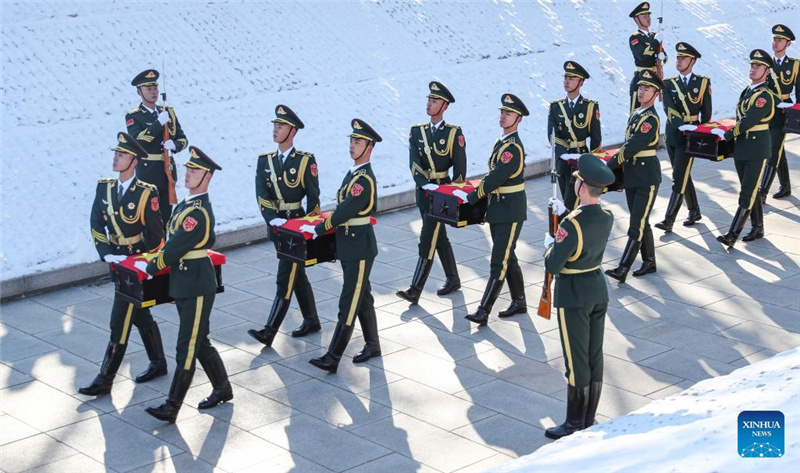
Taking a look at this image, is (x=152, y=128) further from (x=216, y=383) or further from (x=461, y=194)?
(x=216, y=383)

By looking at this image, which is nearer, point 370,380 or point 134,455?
point 134,455

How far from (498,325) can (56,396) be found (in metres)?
3.71

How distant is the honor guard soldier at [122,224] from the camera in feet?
29.6

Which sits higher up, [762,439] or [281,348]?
[762,439]

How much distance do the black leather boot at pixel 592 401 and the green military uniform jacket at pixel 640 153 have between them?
3.69 m

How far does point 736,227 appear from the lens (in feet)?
40.5

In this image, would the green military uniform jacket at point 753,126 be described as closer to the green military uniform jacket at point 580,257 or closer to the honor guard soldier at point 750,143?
the honor guard soldier at point 750,143

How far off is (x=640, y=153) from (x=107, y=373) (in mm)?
5362

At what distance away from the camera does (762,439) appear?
632 centimetres

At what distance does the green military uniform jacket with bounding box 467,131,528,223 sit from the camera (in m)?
10.2

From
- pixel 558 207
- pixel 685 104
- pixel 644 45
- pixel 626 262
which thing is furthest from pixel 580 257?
pixel 644 45

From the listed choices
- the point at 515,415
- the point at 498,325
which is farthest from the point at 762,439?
the point at 498,325

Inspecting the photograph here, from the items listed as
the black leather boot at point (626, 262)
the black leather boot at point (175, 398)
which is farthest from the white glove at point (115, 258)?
the black leather boot at point (626, 262)

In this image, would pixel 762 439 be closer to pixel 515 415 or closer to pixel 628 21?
pixel 515 415
